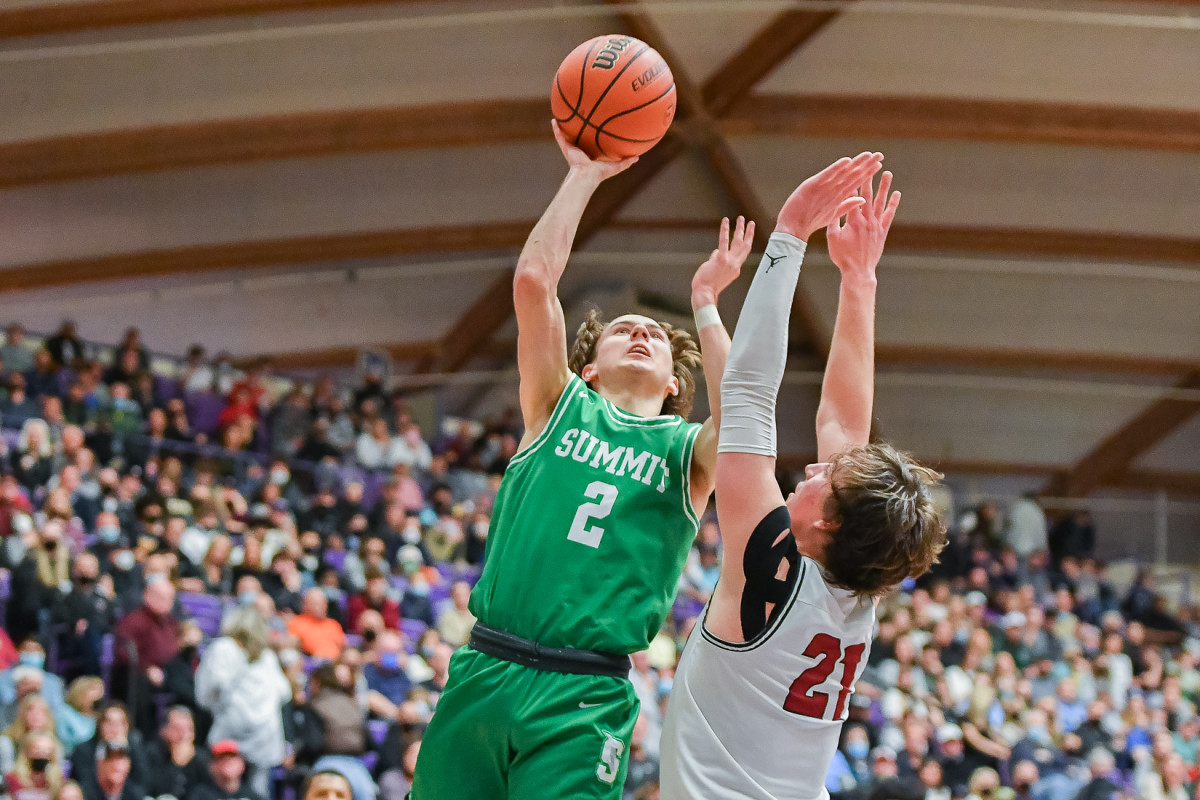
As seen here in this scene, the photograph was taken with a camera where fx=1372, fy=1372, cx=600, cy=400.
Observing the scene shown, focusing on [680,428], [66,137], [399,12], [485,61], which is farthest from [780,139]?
[680,428]

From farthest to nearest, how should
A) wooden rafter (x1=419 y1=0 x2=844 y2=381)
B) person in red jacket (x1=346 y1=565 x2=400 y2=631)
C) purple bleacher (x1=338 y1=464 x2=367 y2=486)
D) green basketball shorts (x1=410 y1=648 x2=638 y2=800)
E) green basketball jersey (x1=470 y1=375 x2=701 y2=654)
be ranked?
1. wooden rafter (x1=419 y1=0 x2=844 y2=381)
2. purple bleacher (x1=338 y1=464 x2=367 y2=486)
3. person in red jacket (x1=346 y1=565 x2=400 y2=631)
4. green basketball jersey (x1=470 y1=375 x2=701 y2=654)
5. green basketball shorts (x1=410 y1=648 x2=638 y2=800)

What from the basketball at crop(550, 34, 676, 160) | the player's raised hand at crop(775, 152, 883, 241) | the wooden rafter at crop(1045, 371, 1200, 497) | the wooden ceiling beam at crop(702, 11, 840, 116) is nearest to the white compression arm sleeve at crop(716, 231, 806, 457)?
the player's raised hand at crop(775, 152, 883, 241)

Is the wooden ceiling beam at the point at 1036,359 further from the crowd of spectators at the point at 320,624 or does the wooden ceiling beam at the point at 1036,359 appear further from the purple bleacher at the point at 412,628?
the purple bleacher at the point at 412,628

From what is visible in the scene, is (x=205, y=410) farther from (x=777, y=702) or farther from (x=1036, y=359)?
(x=777, y=702)

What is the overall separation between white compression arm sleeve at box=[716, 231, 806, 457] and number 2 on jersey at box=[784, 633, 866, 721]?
1.37ft

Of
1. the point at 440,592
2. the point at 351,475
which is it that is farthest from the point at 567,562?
the point at 351,475

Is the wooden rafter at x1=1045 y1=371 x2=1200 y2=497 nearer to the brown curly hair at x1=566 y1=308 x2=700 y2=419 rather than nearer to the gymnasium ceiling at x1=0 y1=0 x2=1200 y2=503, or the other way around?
the gymnasium ceiling at x1=0 y1=0 x2=1200 y2=503

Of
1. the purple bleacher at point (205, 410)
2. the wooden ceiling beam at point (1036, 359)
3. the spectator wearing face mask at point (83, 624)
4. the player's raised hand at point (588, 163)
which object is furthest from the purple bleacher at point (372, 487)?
the player's raised hand at point (588, 163)

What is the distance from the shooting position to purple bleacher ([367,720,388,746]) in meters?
9.43

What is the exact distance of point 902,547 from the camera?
9.23ft

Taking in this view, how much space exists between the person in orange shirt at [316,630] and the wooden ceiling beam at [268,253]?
882cm

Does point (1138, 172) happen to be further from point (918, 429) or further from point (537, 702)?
point (537, 702)

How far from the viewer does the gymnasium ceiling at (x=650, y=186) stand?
15.2 meters

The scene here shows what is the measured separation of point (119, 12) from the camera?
14.4m
